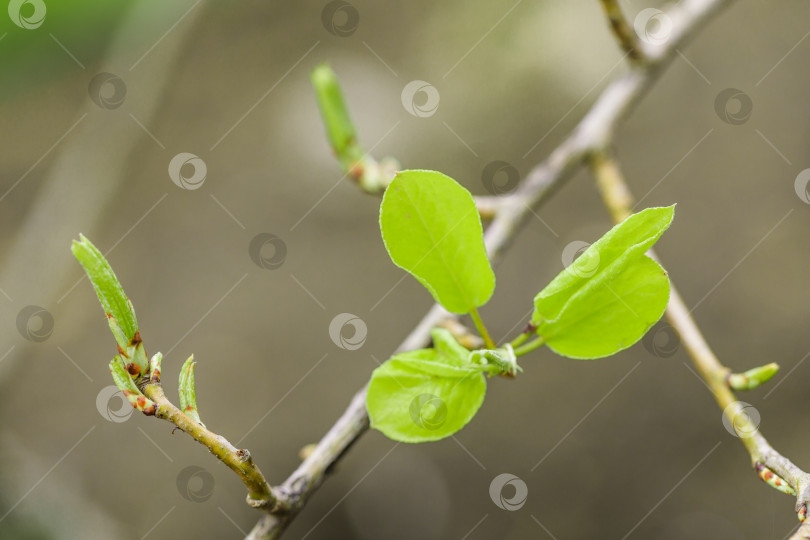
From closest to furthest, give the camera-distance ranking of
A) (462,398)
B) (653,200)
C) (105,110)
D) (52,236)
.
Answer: (462,398)
(52,236)
(105,110)
(653,200)

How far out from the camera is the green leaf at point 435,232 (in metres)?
0.37

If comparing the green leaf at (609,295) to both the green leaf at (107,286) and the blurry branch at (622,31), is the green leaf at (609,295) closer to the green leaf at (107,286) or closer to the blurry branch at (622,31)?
the green leaf at (107,286)

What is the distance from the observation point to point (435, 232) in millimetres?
387

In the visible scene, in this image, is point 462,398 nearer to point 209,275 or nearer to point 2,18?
point 2,18

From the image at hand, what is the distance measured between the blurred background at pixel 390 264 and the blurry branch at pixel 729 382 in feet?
2.03

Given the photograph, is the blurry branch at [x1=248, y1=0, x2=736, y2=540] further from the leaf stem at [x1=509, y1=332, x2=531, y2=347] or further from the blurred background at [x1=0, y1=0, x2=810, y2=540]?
the blurred background at [x1=0, y1=0, x2=810, y2=540]

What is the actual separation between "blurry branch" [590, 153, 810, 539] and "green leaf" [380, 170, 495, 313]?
0.75 ft

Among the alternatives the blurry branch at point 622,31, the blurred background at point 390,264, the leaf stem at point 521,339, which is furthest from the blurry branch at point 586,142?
the blurred background at point 390,264

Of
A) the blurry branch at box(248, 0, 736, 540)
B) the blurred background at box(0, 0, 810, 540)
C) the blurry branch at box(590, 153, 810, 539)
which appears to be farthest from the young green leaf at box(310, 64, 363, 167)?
the blurred background at box(0, 0, 810, 540)

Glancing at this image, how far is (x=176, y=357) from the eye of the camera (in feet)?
4.54

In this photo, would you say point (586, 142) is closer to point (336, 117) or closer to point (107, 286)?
point (336, 117)

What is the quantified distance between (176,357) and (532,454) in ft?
2.71

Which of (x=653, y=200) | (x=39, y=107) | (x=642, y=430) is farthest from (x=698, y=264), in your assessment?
(x=39, y=107)

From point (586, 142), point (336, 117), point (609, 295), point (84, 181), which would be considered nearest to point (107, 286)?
point (609, 295)
